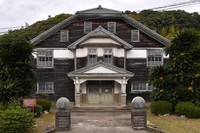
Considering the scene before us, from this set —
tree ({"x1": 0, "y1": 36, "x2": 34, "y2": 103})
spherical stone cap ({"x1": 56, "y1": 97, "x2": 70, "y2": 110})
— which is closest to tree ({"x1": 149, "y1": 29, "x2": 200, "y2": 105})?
tree ({"x1": 0, "y1": 36, "x2": 34, "y2": 103})

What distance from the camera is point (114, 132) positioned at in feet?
56.0

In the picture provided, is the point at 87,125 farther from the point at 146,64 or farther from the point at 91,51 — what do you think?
the point at 146,64

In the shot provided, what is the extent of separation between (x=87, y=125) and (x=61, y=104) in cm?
249

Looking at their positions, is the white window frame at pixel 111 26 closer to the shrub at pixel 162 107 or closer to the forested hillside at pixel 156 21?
the shrub at pixel 162 107

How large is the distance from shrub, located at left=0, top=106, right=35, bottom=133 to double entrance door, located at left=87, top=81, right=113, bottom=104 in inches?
695

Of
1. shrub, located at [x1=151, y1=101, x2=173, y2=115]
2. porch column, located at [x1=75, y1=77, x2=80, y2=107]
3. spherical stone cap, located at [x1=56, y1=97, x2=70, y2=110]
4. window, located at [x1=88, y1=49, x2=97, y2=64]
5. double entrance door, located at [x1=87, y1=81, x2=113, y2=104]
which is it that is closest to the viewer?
spherical stone cap, located at [x1=56, y1=97, x2=70, y2=110]

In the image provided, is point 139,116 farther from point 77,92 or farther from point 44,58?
point 44,58

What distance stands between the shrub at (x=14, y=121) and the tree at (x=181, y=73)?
448 inches

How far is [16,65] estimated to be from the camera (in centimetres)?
2330

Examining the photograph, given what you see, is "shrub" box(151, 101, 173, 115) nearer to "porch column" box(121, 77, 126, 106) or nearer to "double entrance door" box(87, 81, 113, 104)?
"porch column" box(121, 77, 126, 106)

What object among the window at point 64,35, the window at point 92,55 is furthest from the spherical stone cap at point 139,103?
the window at point 64,35

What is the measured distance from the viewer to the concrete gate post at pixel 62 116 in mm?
17719

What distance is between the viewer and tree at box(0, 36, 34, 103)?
22875 millimetres

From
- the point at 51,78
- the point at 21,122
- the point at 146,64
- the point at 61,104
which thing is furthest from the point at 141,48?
the point at 21,122
